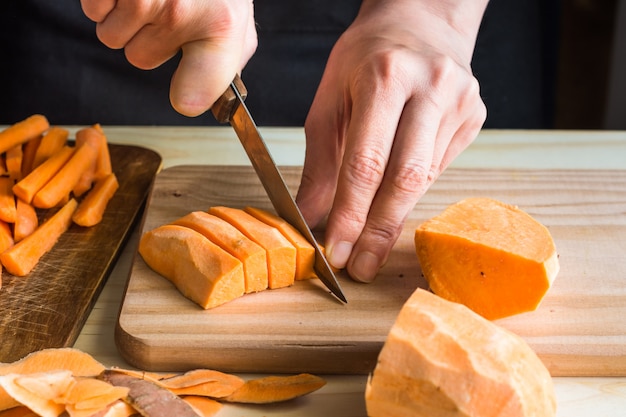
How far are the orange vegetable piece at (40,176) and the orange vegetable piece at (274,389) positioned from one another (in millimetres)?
1010

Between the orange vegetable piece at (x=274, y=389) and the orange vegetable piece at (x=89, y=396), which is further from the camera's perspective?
the orange vegetable piece at (x=274, y=389)

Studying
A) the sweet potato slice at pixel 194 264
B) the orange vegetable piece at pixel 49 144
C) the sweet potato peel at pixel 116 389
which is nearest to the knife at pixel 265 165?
the sweet potato slice at pixel 194 264

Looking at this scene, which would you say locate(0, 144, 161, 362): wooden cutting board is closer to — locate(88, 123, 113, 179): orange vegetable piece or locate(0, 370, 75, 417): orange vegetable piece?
locate(88, 123, 113, 179): orange vegetable piece

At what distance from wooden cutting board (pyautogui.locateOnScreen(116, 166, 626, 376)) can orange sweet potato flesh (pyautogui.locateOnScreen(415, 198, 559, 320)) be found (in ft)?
0.27

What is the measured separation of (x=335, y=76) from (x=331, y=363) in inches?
35.2

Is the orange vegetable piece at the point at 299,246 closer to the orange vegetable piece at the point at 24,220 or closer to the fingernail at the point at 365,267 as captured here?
the fingernail at the point at 365,267

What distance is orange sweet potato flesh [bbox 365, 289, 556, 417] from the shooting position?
1.45 meters

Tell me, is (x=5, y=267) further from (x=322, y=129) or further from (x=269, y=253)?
(x=322, y=129)

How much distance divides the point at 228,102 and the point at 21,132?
35.2 inches

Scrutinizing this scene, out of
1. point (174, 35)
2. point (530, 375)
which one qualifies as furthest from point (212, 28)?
point (530, 375)

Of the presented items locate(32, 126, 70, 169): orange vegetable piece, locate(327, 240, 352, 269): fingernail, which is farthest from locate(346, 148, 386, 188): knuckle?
locate(32, 126, 70, 169): orange vegetable piece

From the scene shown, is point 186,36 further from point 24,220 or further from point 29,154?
point 29,154

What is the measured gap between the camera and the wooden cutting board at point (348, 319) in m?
1.79

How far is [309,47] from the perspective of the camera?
3.09m
